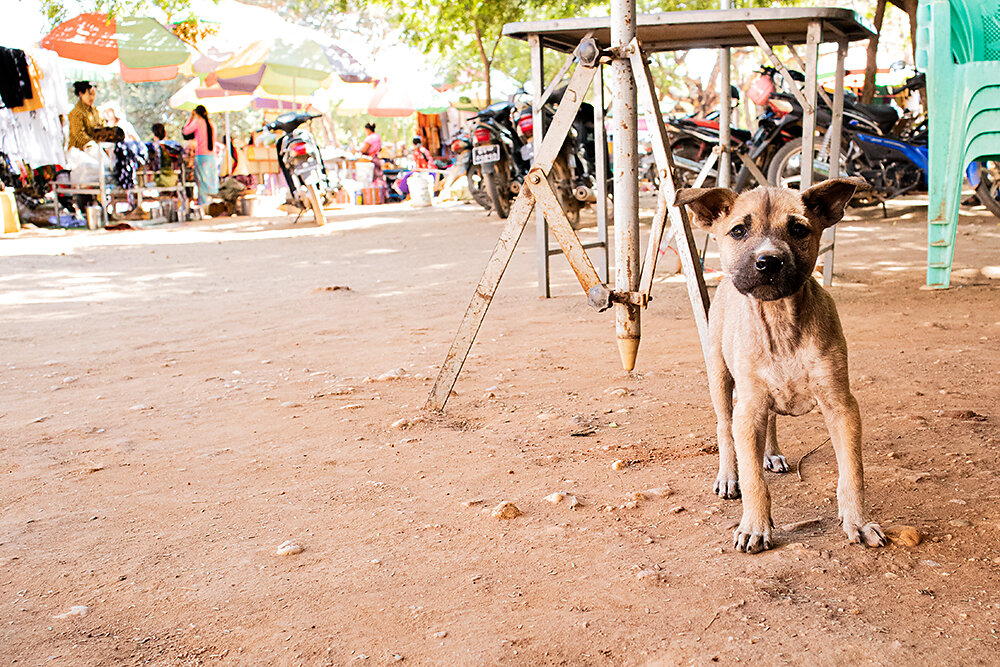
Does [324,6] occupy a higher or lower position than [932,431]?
higher

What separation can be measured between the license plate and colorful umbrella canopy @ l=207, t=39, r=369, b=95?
7.68 m

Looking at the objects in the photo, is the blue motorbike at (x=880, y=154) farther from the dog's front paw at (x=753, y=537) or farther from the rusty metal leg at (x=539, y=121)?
the dog's front paw at (x=753, y=537)

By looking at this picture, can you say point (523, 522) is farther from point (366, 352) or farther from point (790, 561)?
point (366, 352)

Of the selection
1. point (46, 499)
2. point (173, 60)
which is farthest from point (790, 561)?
point (173, 60)

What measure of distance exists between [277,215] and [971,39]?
13765mm

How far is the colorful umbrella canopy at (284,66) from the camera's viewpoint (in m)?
17.2

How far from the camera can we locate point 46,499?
306cm

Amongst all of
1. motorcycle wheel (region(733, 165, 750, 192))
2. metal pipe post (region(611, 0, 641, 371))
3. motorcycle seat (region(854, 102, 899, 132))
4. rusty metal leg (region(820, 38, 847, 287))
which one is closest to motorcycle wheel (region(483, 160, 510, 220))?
motorcycle wheel (region(733, 165, 750, 192))

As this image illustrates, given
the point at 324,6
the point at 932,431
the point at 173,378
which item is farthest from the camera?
the point at 324,6

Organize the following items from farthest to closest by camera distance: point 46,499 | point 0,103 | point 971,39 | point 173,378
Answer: point 0,103, point 971,39, point 173,378, point 46,499

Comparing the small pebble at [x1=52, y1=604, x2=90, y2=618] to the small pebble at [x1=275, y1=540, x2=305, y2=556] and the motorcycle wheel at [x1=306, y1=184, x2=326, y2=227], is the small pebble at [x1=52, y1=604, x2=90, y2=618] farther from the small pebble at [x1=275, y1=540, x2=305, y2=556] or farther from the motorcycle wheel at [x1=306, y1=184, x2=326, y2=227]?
the motorcycle wheel at [x1=306, y1=184, x2=326, y2=227]

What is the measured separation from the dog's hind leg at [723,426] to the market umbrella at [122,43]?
14.7 metres

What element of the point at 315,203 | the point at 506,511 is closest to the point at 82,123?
the point at 315,203

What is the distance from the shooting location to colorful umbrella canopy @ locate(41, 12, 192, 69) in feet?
50.8
